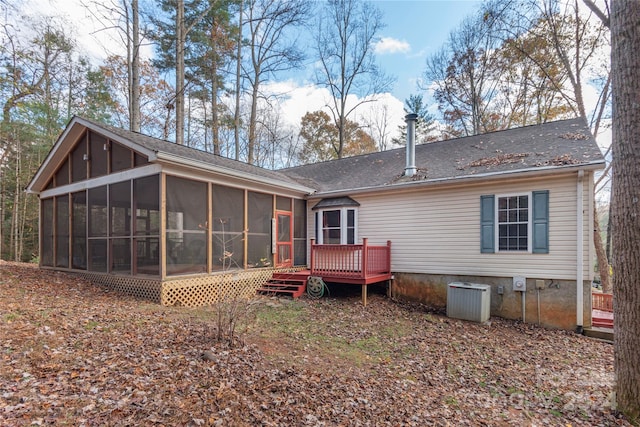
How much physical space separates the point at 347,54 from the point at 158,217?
57.4 ft

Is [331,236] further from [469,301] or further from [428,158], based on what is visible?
[469,301]

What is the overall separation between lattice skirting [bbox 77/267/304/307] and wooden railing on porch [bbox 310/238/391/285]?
6.37 ft

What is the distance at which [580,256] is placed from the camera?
6977 millimetres

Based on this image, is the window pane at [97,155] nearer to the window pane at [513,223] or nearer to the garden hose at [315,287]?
the garden hose at [315,287]

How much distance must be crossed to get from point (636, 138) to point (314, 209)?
844cm

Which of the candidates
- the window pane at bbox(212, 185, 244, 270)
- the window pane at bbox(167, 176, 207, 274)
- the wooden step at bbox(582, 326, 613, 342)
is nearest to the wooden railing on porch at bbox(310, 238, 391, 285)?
the window pane at bbox(212, 185, 244, 270)

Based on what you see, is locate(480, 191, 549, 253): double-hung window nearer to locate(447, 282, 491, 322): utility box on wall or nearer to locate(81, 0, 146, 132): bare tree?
Result: locate(447, 282, 491, 322): utility box on wall

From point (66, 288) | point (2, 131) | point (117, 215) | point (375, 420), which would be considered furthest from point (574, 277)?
point (2, 131)

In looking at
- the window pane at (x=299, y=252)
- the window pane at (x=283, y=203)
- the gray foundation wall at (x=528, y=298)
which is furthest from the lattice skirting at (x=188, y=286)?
the gray foundation wall at (x=528, y=298)

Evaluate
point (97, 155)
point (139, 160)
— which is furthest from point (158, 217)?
point (97, 155)

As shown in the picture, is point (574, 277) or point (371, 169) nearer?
point (574, 277)

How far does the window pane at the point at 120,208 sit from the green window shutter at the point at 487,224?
30.0 ft

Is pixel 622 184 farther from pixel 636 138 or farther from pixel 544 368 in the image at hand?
pixel 544 368

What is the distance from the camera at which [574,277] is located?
23.4 feet
